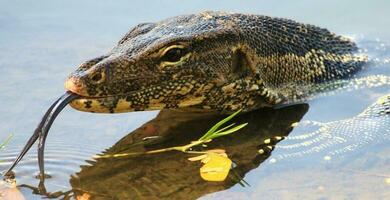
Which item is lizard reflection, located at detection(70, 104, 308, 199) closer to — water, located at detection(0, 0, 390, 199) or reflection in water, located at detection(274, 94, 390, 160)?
Result: water, located at detection(0, 0, 390, 199)

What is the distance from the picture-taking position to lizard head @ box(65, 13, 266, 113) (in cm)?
579

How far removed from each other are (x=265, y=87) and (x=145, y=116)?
1.03 metres

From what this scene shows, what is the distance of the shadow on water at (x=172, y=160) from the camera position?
5.43 m

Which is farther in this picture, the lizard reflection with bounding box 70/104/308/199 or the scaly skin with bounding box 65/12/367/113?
the scaly skin with bounding box 65/12/367/113

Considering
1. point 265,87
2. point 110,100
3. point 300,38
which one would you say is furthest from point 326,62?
point 110,100

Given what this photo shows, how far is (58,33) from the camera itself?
8.74 metres

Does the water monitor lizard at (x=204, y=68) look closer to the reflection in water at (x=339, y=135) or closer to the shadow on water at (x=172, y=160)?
the shadow on water at (x=172, y=160)

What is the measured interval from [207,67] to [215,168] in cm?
89

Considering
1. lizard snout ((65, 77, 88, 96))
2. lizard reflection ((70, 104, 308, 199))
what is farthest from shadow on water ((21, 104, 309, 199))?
lizard snout ((65, 77, 88, 96))

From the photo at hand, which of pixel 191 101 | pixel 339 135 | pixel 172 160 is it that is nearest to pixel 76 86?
pixel 172 160

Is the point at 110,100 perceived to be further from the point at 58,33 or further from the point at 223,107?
the point at 58,33

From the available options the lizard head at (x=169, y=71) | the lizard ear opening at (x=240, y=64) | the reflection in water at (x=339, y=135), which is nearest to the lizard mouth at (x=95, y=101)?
the lizard head at (x=169, y=71)

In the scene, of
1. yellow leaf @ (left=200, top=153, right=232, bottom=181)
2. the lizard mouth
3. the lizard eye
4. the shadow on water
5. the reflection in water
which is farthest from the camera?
the reflection in water

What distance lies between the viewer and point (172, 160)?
19.3ft
